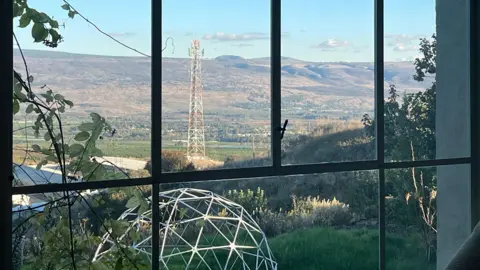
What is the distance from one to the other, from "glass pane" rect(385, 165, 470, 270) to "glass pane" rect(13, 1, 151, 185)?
5.22 ft

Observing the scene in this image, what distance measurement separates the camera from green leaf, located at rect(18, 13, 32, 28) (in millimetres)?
2188

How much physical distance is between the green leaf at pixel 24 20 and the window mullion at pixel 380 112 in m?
1.75

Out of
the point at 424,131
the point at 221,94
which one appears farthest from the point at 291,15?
the point at 424,131

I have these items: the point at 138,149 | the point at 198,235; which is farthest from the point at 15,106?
the point at 198,235

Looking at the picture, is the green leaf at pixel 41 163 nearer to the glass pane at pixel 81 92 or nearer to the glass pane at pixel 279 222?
the glass pane at pixel 81 92

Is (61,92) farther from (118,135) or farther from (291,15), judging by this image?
(291,15)

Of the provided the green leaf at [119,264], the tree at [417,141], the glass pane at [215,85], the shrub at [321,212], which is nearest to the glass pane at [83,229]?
the green leaf at [119,264]

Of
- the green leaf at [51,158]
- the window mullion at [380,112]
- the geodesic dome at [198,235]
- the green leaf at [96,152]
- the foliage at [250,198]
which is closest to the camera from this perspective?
the green leaf at [51,158]

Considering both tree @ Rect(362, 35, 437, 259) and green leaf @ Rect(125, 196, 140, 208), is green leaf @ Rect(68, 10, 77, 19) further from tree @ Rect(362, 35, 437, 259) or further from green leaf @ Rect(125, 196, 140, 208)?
tree @ Rect(362, 35, 437, 259)

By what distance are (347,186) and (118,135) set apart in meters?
1.30

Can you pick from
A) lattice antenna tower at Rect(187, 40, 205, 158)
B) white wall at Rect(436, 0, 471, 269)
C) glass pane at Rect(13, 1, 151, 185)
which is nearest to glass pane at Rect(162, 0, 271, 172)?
lattice antenna tower at Rect(187, 40, 205, 158)

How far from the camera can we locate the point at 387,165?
320cm

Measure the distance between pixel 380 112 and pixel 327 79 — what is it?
13.1 inches

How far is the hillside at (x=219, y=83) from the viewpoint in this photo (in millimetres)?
2359
